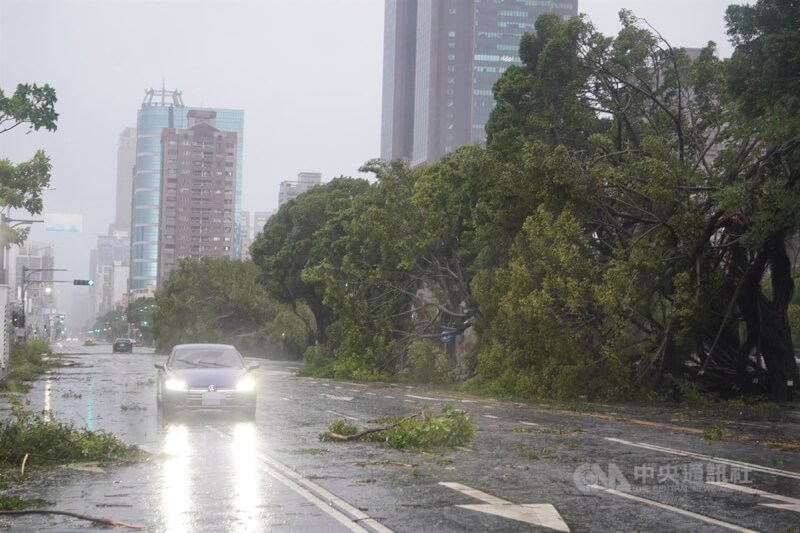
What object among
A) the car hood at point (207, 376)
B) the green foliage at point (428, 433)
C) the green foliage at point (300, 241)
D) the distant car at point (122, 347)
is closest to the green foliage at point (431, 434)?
the green foliage at point (428, 433)

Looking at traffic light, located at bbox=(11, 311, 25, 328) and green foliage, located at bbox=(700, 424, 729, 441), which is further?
traffic light, located at bbox=(11, 311, 25, 328)

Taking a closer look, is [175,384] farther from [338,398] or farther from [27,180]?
[27,180]

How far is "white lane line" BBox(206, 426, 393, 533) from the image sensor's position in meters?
8.42

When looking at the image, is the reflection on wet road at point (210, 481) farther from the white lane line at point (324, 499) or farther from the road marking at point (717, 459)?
the road marking at point (717, 459)

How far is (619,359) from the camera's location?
27.8m

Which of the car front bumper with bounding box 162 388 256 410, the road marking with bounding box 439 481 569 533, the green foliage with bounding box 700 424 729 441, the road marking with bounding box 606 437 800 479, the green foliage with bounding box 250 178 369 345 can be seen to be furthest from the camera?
the green foliage with bounding box 250 178 369 345

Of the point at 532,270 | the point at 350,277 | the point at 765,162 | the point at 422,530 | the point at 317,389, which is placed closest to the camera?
the point at 422,530

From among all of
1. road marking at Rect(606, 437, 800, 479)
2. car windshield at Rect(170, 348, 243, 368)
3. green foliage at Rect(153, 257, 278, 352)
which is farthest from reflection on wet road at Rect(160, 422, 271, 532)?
green foliage at Rect(153, 257, 278, 352)

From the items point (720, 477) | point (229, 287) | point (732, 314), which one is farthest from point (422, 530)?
point (229, 287)

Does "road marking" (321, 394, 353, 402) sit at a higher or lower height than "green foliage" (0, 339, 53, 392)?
higher

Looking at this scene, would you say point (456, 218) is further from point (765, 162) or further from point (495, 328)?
point (765, 162)

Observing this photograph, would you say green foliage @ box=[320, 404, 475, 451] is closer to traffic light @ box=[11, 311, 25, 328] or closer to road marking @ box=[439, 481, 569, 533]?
road marking @ box=[439, 481, 569, 533]

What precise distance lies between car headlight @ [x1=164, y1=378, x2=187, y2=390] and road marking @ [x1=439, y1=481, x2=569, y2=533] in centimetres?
1025

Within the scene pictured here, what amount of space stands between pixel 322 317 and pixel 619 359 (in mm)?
42033
